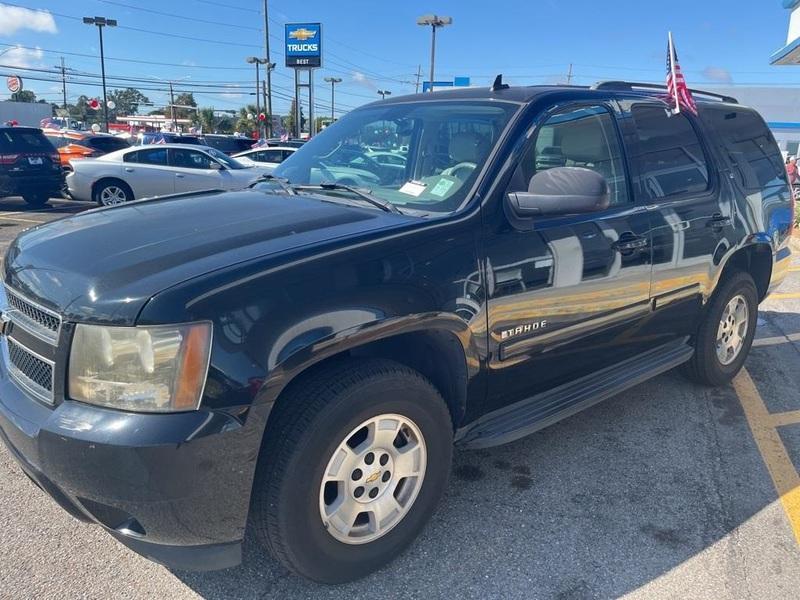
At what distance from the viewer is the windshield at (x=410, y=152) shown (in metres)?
2.90

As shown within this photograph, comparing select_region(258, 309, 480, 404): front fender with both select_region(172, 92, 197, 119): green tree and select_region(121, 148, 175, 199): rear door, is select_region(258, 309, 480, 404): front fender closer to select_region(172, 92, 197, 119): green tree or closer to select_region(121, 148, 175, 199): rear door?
select_region(121, 148, 175, 199): rear door

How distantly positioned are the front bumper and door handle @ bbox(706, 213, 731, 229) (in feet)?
10.1

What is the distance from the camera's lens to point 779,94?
143 ft

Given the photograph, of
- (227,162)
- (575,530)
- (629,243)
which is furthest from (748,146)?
(227,162)

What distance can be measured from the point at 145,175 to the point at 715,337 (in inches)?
457

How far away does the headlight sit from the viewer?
76.5 inches

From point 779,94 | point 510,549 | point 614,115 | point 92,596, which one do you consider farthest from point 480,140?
point 779,94

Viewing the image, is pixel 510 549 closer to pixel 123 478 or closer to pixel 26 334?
pixel 123 478

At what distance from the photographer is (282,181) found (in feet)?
11.4

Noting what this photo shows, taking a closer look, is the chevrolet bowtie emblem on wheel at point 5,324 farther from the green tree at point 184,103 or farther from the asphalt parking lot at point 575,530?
the green tree at point 184,103

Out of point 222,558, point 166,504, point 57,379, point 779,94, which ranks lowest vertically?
point 222,558

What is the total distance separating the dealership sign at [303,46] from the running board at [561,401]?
38257 millimetres

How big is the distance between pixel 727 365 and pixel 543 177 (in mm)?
2611

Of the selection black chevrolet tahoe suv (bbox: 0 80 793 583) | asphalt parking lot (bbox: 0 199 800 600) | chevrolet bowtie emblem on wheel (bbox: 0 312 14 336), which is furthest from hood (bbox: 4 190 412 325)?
asphalt parking lot (bbox: 0 199 800 600)
